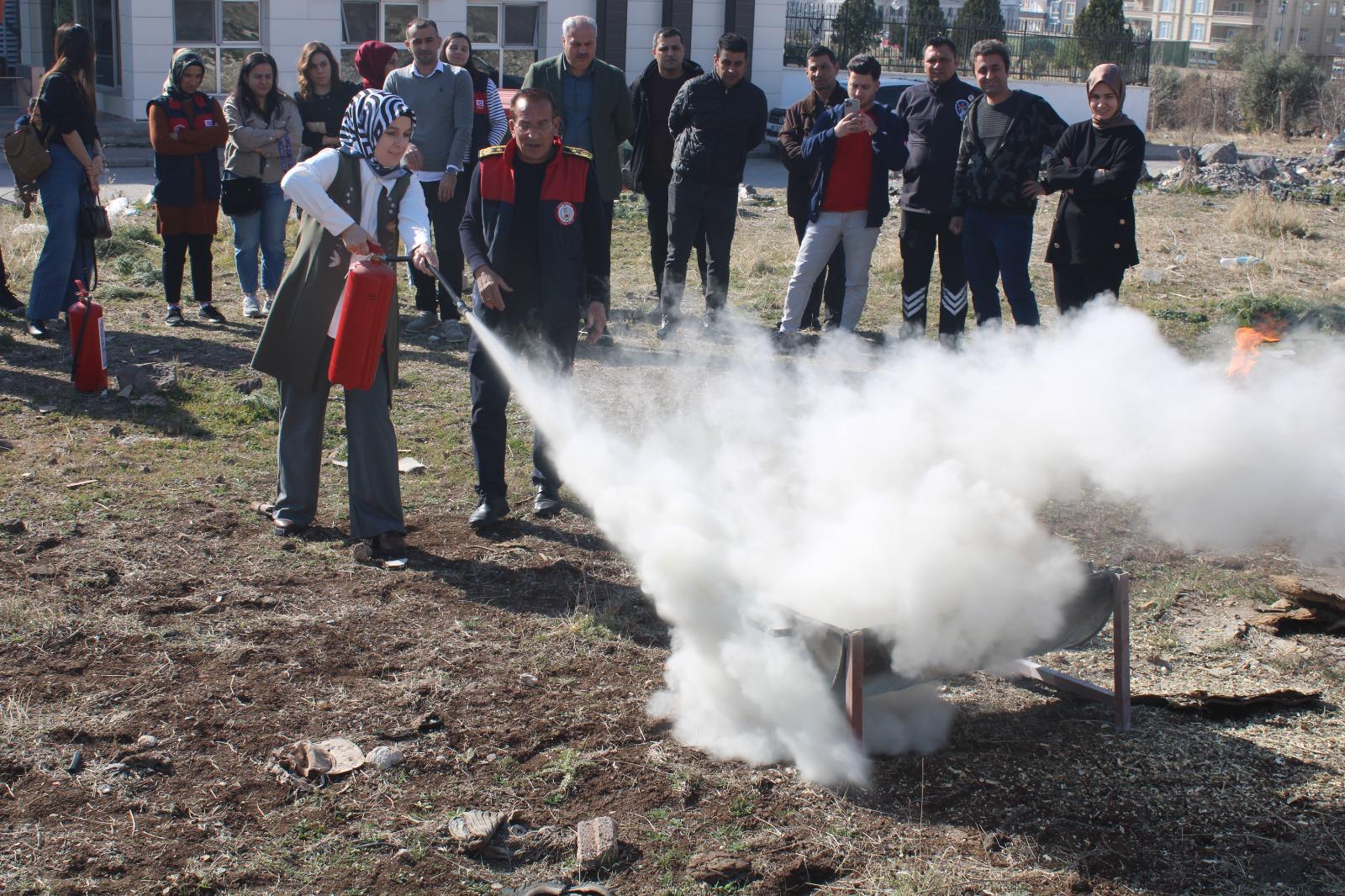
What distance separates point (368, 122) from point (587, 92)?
3.79m

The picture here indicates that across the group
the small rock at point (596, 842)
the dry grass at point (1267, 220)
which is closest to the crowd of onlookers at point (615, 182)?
the small rock at point (596, 842)

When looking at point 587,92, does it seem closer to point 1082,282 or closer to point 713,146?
point 713,146

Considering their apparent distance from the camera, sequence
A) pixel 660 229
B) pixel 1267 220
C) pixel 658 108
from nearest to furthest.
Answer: pixel 658 108 → pixel 660 229 → pixel 1267 220

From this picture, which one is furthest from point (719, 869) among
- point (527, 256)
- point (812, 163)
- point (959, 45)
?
point (959, 45)

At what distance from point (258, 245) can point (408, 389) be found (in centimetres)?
251

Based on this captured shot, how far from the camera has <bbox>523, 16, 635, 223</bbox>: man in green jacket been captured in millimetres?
8883

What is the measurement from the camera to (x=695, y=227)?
9.56m

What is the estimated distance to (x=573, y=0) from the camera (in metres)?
25.8

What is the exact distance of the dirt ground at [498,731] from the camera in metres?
3.60

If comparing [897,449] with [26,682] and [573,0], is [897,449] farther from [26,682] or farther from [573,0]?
[573,0]

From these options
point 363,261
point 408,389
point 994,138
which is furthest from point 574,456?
point 994,138

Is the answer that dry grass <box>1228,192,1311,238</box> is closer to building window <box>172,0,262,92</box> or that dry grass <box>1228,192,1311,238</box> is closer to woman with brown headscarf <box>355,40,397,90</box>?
woman with brown headscarf <box>355,40,397,90</box>

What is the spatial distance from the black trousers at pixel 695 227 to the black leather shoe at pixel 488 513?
3.91 m

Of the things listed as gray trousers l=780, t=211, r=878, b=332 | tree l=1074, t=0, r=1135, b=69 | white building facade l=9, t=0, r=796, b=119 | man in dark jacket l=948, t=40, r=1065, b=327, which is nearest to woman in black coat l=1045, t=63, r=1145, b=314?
man in dark jacket l=948, t=40, r=1065, b=327
